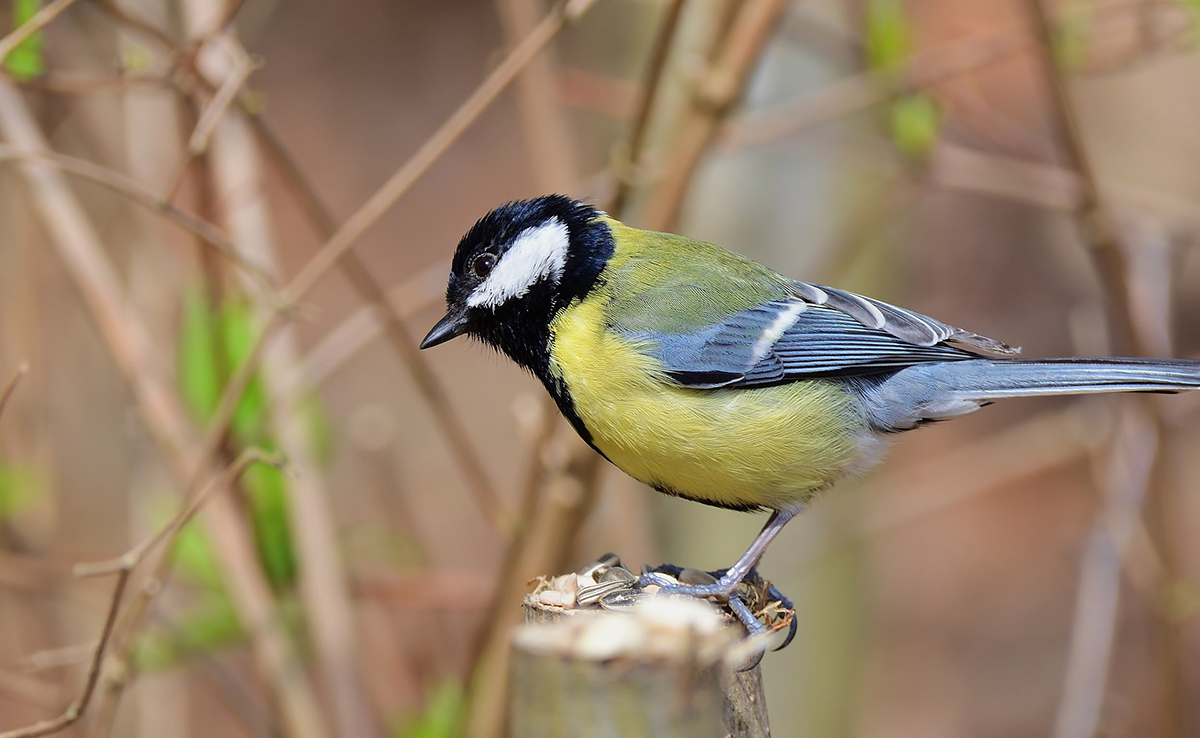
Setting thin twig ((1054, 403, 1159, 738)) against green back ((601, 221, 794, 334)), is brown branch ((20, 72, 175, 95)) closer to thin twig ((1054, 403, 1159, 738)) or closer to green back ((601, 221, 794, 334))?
green back ((601, 221, 794, 334))

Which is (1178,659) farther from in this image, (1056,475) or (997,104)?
(997,104)

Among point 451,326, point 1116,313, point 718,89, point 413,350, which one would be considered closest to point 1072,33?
point 1116,313

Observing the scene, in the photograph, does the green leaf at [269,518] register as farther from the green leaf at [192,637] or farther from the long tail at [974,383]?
the long tail at [974,383]

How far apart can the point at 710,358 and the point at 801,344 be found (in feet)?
0.74

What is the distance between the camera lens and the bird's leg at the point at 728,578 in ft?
6.33

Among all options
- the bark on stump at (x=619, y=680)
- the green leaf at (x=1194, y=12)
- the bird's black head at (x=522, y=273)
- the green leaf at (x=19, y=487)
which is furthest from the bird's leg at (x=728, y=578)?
the green leaf at (x=19, y=487)

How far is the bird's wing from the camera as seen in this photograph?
86.6 inches

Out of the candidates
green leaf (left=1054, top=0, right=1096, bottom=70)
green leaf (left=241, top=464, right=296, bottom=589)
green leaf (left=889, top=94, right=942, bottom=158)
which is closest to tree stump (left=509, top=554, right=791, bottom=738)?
green leaf (left=241, top=464, right=296, bottom=589)

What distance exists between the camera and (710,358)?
2213 millimetres

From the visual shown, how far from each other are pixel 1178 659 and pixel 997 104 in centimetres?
419

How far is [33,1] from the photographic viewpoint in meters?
1.98

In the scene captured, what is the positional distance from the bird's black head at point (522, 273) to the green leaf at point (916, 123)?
101cm

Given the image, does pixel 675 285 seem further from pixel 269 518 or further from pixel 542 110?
pixel 269 518

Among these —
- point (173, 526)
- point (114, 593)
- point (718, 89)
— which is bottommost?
point (114, 593)
